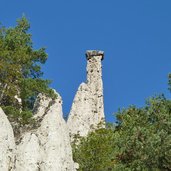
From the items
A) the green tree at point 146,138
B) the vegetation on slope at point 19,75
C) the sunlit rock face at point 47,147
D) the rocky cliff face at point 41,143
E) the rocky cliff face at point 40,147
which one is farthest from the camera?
the green tree at point 146,138

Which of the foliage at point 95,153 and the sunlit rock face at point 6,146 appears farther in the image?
the foliage at point 95,153

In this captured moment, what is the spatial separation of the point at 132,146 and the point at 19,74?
476 inches

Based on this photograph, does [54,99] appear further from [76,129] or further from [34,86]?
[76,129]

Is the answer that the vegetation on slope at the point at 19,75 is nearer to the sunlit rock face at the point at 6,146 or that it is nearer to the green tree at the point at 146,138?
the sunlit rock face at the point at 6,146

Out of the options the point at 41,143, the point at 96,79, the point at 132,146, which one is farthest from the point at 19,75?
the point at 96,79

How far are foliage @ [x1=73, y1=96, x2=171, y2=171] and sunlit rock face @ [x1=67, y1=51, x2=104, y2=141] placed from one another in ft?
10.7

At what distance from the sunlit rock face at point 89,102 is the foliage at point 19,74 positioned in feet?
28.6

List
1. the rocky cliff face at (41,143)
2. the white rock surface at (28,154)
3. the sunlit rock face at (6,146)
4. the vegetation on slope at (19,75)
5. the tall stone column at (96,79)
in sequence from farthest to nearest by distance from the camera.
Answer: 1. the tall stone column at (96,79)
2. the vegetation on slope at (19,75)
3. the white rock surface at (28,154)
4. the rocky cliff face at (41,143)
5. the sunlit rock face at (6,146)

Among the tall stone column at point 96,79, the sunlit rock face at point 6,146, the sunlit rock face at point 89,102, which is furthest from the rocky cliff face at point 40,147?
the tall stone column at point 96,79

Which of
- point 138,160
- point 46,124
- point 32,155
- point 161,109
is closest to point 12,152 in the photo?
point 32,155

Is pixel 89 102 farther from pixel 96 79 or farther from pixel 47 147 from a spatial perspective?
pixel 47 147

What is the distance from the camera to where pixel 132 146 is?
42.7 m

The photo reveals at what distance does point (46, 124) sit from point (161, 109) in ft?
58.0

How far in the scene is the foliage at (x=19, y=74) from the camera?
35625 mm
